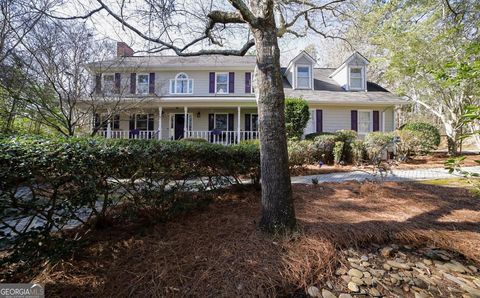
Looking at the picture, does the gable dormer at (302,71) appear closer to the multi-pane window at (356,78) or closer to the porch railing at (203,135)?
the multi-pane window at (356,78)

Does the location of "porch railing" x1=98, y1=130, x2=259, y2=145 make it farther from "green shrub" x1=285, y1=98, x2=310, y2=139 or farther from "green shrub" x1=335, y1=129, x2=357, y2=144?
"green shrub" x1=335, y1=129, x2=357, y2=144

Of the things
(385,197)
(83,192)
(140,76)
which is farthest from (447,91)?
(140,76)

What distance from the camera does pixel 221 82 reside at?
1445 cm

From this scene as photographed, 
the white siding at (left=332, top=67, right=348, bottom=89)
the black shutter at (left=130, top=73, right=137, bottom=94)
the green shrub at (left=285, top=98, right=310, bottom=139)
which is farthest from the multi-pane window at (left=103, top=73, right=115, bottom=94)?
the white siding at (left=332, top=67, right=348, bottom=89)

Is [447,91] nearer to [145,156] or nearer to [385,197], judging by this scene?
[385,197]

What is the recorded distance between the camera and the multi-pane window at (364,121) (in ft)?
44.0

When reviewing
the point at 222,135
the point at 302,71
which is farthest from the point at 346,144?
the point at 222,135

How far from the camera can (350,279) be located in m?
1.95

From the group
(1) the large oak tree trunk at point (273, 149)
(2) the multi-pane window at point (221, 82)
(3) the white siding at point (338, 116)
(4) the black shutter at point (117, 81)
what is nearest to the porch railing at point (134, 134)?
(4) the black shutter at point (117, 81)

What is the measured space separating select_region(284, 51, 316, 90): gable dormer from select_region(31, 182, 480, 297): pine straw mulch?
11.5 m

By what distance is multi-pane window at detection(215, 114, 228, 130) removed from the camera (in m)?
14.2

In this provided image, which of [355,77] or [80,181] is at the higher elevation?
[355,77]

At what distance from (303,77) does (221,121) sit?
625 centimetres

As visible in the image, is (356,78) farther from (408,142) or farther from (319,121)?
(408,142)
